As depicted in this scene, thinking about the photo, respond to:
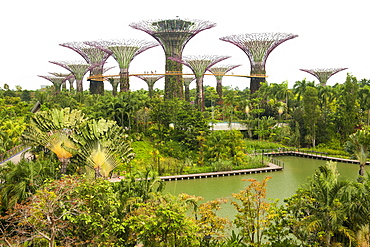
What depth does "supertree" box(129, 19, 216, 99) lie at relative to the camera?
3681 centimetres

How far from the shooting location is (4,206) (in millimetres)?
12656

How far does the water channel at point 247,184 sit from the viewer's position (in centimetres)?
1798

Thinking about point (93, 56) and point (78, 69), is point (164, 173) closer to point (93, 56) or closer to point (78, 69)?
point (93, 56)

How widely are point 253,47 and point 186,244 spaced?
35.5 meters

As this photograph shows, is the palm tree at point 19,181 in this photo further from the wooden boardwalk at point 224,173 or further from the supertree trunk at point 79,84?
the supertree trunk at point 79,84

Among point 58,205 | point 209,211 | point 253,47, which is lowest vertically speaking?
point 209,211

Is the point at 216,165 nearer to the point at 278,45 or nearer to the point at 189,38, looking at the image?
the point at 189,38

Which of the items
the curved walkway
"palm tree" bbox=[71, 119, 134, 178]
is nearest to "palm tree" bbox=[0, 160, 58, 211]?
"palm tree" bbox=[71, 119, 134, 178]

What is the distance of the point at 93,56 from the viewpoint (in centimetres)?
4738

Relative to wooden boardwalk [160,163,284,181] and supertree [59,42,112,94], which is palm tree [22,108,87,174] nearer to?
wooden boardwalk [160,163,284,181]

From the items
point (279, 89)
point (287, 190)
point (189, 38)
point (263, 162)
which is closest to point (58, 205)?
point (287, 190)

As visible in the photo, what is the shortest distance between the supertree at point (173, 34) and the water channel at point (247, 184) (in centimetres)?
1710

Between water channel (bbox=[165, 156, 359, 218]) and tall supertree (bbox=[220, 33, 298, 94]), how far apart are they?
18849 mm

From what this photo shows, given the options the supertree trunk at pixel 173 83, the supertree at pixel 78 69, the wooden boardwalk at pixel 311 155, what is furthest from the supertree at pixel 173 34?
the supertree at pixel 78 69
